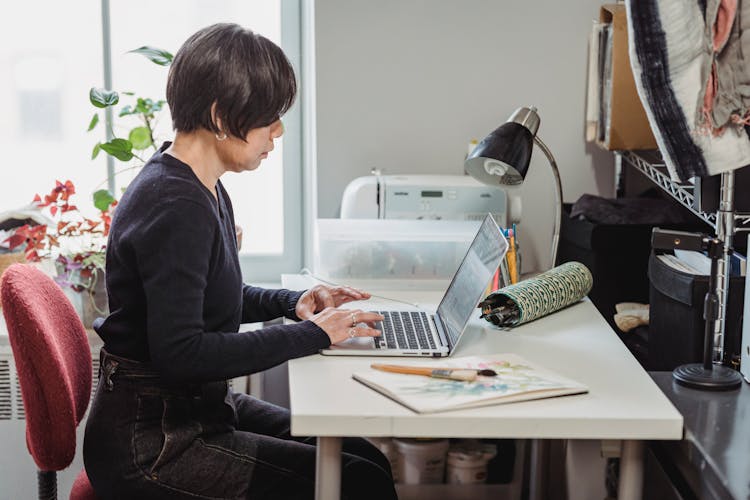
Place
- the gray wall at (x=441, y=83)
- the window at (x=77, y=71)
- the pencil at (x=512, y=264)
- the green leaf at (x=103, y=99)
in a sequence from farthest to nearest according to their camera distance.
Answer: the window at (x=77, y=71)
the gray wall at (x=441, y=83)
the green leaf at (x=103, y=99)
the pencil at (x=512, y=264)

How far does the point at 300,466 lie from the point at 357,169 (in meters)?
1.26

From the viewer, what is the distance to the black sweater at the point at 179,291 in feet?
4.45

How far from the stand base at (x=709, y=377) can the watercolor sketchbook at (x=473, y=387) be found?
0.19 metres

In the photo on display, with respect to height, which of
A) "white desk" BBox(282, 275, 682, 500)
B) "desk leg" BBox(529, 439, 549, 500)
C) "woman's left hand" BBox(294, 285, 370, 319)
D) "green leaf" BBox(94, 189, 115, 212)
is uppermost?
"green leaf" BBox(94, 189, 115, 212)

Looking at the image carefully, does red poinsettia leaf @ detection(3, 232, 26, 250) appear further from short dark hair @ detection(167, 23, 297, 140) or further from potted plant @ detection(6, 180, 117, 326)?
short dark hair @ detection(167, 23, 297, 140)

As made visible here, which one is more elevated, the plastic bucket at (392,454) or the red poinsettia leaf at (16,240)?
the red poinsettia leaf at (16,240)

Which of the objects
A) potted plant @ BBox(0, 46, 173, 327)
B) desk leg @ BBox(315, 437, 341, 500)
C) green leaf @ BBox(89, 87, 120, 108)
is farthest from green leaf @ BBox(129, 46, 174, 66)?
desk leg @ BBox(315, 437, 341, 500)

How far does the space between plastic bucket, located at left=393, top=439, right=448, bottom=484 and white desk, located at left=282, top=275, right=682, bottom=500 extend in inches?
35.0

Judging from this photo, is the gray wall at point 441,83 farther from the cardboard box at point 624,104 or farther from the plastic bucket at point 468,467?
the plastic bucket at point 468,467

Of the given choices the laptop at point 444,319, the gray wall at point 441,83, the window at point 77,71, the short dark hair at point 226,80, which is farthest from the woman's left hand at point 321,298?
the window at point 77,71

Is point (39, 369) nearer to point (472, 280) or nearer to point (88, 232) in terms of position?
point (472, 280)

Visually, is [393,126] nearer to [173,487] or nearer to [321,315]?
[321,315]

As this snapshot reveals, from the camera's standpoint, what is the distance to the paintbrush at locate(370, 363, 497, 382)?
1.44 metres

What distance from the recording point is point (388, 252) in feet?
6.97
